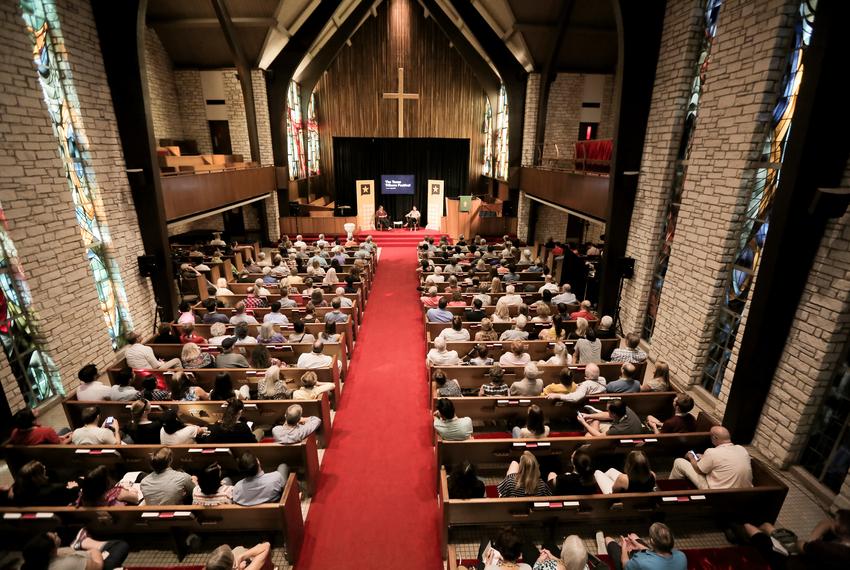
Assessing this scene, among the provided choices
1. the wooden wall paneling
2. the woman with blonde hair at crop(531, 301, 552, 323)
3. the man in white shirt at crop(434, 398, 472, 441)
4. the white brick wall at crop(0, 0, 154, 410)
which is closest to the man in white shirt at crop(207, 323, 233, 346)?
the white brick wall at crop(0, 0, 154, 410)

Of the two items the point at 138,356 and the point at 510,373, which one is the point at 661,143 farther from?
the point at 138,356

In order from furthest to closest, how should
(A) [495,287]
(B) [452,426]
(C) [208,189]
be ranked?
1. (C) [208,189]
2. (A) [495,287]
3. (B) [452,426]

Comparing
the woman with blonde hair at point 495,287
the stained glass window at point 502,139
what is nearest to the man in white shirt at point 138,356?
the woman with blonde hair at point 495,287

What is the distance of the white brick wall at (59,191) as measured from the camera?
16.5 ft

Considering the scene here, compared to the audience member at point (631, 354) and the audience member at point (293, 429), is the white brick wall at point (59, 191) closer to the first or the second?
the audience member at point (293, 429)

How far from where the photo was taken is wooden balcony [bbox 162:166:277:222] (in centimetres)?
791

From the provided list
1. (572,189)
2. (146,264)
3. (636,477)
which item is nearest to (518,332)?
(636,477)

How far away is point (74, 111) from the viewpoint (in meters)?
6.14

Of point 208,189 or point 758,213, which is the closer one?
point 758,213

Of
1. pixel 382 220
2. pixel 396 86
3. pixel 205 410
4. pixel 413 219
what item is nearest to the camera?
pixel 205 410

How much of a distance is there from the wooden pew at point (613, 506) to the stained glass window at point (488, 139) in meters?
16.4

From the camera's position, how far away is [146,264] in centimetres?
729

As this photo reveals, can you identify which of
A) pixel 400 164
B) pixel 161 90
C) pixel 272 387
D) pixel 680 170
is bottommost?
pixel 272 387

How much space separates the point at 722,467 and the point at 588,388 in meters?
1.42
